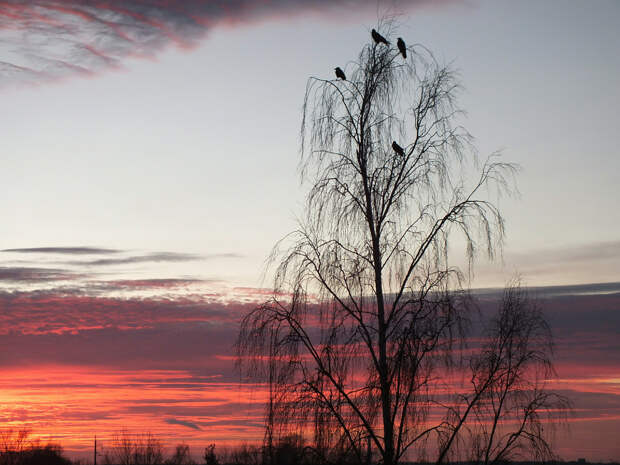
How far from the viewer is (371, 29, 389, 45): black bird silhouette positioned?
15352 millimetres

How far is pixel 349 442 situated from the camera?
14.2 m

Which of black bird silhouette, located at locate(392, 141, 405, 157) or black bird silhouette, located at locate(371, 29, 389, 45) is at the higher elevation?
black bird silhouette, located at locate(371, 29, 389, 45)

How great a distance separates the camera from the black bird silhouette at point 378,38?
15.4 m

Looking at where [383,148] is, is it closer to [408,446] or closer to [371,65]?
[371,65]

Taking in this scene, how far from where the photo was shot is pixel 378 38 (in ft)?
50.4

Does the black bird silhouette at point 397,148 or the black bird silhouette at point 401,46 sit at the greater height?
the black bird silhouette at point 401,46

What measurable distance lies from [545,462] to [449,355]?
12.1 ft

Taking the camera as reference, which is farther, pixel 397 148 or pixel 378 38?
pixel 378 38

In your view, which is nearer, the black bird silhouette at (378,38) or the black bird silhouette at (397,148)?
the black bird silhouette at (397,148)

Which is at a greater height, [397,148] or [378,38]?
[378,38]

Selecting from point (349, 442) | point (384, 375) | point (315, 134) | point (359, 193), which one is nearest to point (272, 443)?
point (349, 442)

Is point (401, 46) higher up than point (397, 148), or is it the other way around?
point (401, 46)

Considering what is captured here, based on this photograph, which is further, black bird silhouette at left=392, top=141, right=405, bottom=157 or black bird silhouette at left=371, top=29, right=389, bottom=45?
black bird silhouette at left=371, top=29, right=389, bottom=45

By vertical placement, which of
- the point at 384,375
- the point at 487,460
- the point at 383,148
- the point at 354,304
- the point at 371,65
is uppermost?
the point at 371,65
